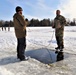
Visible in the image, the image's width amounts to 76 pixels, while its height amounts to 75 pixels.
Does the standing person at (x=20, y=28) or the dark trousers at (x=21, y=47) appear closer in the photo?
the standing person at (x=20, y=28)

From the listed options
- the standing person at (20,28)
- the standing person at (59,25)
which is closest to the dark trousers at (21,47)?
the standing person at (20,28)

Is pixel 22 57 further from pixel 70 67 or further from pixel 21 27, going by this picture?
pixel 70 67

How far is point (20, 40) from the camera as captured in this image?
632cm

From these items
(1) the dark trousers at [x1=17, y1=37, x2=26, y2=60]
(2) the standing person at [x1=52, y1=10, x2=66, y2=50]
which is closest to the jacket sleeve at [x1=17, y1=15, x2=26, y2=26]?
(1) the dark trousers at [x1=17, y1=37, x2=26, y2=60]

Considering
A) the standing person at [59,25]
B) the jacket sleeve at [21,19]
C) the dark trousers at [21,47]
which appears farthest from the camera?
the standing person at [59,25]

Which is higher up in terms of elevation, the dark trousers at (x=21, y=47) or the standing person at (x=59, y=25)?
the standing person at (x=59, y=25)

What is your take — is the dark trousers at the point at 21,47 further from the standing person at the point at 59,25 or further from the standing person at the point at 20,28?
the standing person at the point at 59,25

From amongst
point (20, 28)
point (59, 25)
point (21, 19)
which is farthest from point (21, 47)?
point (59, 25)

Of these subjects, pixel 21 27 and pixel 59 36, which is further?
pixel 59 36

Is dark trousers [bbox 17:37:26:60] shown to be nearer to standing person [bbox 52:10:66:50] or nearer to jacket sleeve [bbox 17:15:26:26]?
jacket sleeve [bbox 17:15:26:26]

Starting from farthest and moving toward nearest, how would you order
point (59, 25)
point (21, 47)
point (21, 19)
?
point (59, 25)
point (21, 47)
point (21, 19)

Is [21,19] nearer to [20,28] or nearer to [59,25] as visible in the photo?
[20,28]

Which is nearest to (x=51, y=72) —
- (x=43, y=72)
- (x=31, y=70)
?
(x=43, y=72)

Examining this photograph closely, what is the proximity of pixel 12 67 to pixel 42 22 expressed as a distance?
4288 inches
